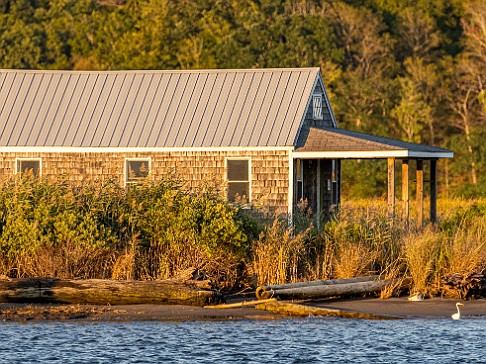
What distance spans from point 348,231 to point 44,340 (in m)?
7.71

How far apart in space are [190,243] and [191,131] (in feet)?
26.1

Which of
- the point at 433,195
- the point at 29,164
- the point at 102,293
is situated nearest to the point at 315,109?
the point at 433,195

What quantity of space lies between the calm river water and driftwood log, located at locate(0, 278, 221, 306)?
1443 millimetres

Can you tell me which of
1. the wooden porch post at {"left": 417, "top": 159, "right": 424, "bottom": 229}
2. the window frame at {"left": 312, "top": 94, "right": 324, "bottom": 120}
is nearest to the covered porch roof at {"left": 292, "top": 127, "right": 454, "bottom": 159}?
the wooden porch post at {"left": 417, "top": 159, "right": 424, "bottom": 229}

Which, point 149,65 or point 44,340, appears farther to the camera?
point 149,65

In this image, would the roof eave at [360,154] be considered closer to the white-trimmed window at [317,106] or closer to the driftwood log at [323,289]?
the white-trimmed window at [317,106]

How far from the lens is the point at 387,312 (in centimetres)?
2233

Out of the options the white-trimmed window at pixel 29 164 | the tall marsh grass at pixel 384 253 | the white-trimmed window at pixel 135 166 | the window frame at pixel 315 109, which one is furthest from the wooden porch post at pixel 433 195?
the white-trimmed window at pixel 29 164

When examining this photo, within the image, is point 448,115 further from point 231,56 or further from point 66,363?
point 66,363

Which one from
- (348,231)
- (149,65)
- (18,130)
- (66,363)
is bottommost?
(66,363)

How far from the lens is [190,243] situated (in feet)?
81.7

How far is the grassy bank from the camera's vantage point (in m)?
24.4

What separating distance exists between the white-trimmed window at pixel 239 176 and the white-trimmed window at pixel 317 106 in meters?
2.85

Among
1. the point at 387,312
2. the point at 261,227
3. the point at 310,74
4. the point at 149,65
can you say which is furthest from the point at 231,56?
the point at 387,312
